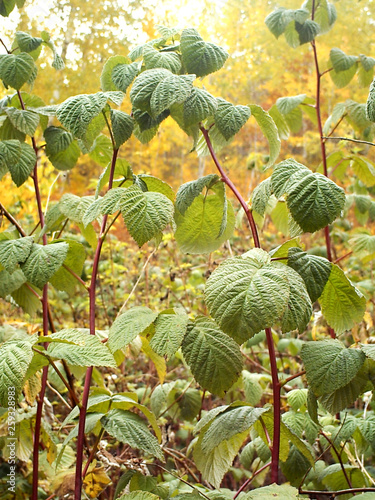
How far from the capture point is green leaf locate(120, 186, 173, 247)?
1.60 feet

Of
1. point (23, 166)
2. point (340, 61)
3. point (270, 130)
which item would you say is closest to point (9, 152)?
point (23, 166)


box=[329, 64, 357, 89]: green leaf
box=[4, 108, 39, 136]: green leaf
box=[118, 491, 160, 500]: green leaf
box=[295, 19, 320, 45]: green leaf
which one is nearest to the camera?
box=[118, 491, 160, 500]: green leaf

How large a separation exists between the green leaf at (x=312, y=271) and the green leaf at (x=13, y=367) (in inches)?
12.7

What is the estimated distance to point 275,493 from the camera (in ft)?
1.49

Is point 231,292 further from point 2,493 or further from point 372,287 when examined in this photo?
point 372,287

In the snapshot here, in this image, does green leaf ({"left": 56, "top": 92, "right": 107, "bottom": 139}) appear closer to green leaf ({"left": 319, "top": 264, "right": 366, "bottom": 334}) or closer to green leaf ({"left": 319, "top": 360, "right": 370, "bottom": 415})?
green leaf ({"left": 319, "top": 264, "right": 366, "bottom": 334})

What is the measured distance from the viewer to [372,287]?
152 cm

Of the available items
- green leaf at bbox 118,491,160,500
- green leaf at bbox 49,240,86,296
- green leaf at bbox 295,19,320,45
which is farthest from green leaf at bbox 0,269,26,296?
green leaf at bbox 295,19,320,45

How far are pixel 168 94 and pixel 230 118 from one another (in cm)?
10

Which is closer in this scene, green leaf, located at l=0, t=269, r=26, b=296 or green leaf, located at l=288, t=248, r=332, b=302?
green leaf, located at l=288, t=248, r=332, b=302

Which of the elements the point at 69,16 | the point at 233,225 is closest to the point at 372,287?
the point at 233,225

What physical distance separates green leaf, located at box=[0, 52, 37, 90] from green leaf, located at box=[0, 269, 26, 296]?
324 millimetres

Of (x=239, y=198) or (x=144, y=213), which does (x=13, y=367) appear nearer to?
(x=144, y=213)

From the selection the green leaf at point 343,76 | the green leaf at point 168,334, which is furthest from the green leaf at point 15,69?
the green leaf at point 343,76
